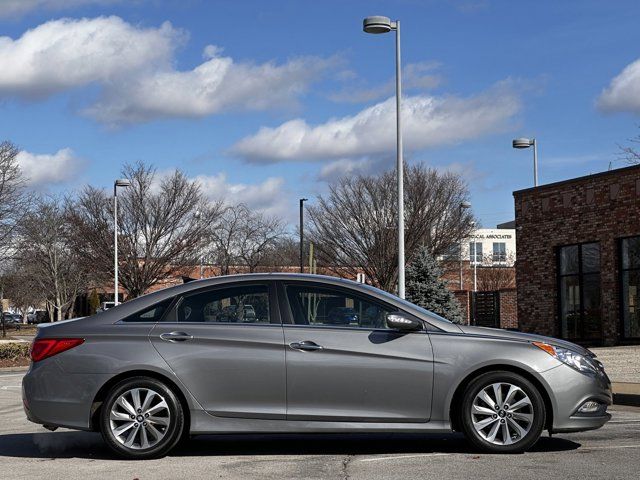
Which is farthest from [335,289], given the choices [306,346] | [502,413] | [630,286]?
[630,286]

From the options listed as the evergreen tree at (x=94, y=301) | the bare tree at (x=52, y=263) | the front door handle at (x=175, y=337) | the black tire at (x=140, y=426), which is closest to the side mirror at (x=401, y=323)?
the front door handle at (x=175, y=337)

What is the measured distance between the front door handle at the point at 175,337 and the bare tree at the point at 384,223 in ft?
119

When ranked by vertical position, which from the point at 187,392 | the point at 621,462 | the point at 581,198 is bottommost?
the point at 621,462

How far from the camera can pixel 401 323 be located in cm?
838

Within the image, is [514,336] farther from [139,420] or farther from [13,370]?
[13,370]

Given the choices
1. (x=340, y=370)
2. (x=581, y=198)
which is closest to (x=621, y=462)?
(x=340, y=370)

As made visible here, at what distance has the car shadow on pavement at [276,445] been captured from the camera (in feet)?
28.8

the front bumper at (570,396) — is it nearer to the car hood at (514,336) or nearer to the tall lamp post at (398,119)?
the car hood at (514,336)

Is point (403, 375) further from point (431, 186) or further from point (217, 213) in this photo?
point (217, 213)

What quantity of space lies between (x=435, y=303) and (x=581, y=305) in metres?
6.00

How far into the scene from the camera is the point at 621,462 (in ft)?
26.2

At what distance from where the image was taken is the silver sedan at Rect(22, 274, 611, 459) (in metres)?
8.34

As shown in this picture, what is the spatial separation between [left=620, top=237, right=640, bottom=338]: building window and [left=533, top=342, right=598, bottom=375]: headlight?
1974 cm

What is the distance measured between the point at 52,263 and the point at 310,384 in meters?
56.8
